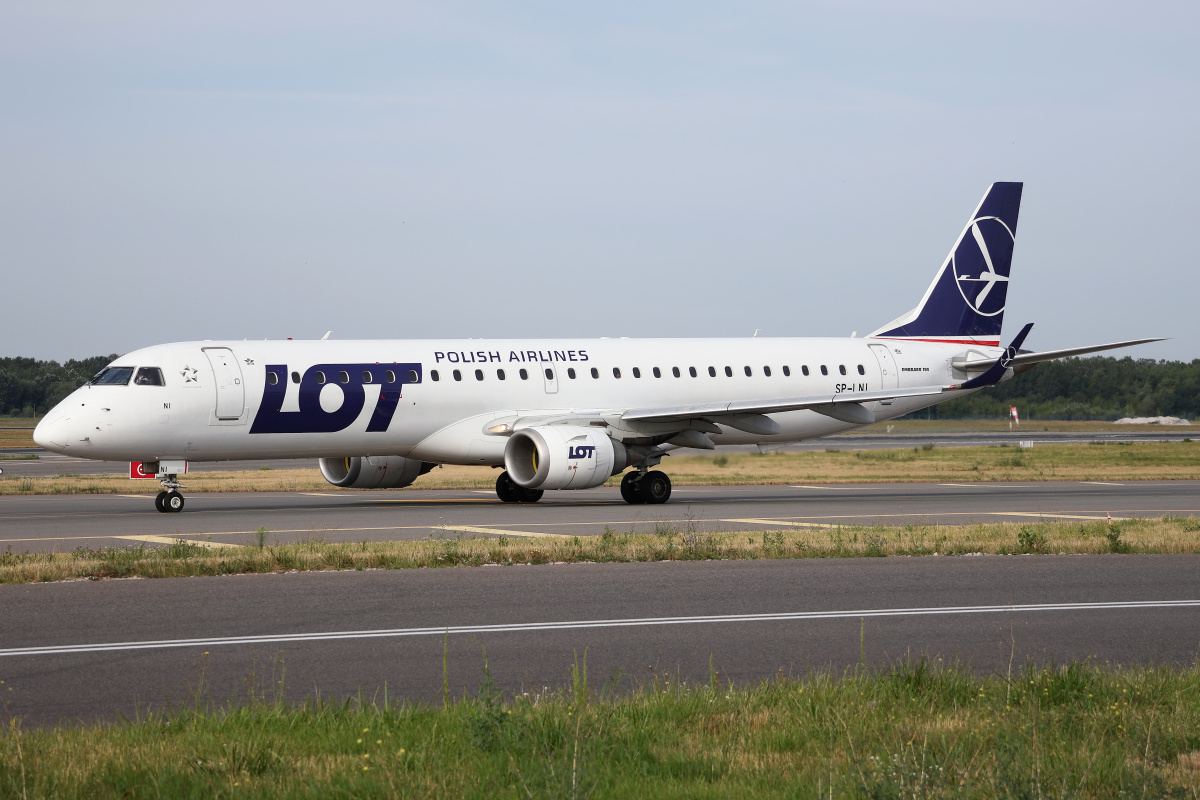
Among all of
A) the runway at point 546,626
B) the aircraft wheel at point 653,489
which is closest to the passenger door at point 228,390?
the aircraft wheel at point 653,489

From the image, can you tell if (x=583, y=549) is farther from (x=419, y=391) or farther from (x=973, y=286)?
(x=973, y=286)

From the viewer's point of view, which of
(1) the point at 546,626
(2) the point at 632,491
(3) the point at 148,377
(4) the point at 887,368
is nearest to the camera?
(1) the point at 546,626

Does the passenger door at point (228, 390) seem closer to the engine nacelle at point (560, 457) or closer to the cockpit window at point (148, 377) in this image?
the cockpit window at point (148, 377)

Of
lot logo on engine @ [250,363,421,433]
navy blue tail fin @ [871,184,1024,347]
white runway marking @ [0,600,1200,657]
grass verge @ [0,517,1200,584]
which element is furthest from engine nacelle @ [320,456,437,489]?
white runway marking @ [0,600,1200,657]

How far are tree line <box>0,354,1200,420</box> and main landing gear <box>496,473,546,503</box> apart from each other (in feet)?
247

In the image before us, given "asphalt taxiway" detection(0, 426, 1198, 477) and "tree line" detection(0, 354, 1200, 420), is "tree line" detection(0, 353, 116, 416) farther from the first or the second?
"asphalt taxiway" detection(0, 426, 1198, 477)

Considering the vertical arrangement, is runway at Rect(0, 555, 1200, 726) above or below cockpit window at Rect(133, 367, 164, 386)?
below

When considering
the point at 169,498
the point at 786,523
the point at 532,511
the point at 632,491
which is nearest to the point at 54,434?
the point at 169,498

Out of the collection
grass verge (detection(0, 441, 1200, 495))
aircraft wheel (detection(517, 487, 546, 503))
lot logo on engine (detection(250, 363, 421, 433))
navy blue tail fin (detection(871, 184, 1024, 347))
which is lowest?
grass verge (detection(0, 441, 1200, 495))

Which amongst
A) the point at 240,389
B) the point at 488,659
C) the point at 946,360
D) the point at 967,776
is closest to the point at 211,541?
the point at 240,389

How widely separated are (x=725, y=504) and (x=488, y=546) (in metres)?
11.0

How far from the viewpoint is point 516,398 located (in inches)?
1060

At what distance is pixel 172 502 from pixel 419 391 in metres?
4.98

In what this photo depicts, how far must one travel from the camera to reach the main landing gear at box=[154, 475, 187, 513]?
78.7 ft
